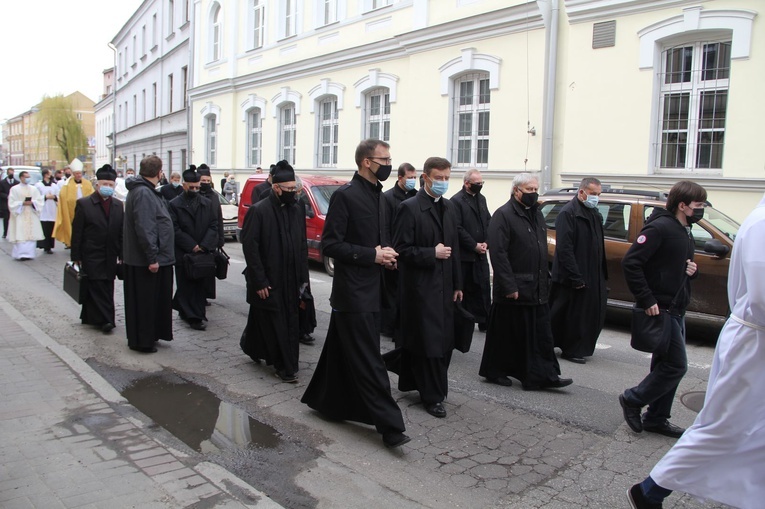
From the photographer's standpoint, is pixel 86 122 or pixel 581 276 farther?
pixel 86 122

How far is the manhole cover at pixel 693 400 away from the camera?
5.52 meters

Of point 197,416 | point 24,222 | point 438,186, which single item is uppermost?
point 438,186

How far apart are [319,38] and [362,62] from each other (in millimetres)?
2685

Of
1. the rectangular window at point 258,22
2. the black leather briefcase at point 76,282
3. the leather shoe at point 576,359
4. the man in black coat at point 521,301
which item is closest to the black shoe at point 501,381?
the man in black coat at point 521,301

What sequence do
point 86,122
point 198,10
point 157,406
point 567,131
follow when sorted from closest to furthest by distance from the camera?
point 157,406
point 567,131
point 198,10
point 86,122

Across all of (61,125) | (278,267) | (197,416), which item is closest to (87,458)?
(197,416)

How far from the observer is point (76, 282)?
7809mm

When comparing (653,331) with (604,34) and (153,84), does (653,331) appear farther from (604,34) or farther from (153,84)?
(153,84)

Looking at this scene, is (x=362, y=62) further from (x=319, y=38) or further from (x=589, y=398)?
(x=589, y=398)

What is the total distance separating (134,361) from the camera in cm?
667

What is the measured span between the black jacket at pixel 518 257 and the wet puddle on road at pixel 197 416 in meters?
2.35

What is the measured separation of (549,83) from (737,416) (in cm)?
1145

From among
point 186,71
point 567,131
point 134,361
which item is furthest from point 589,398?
point 186,71

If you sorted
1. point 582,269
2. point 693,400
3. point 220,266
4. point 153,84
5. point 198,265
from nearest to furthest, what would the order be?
1. point 693,400
2. point 582,269
3. point 198,265
4. point 220,266
5. point 153,84
